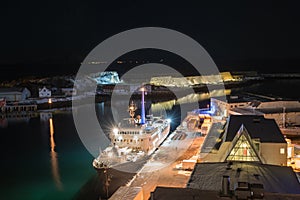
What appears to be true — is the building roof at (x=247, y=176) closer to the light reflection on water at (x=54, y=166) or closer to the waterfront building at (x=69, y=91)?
the light reflection on water at (x=54, y=166)

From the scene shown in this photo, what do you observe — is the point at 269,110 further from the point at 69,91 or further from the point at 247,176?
the point at 69,91

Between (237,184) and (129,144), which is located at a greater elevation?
(237,184)

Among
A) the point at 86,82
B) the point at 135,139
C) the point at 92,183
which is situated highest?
the point at 86,82

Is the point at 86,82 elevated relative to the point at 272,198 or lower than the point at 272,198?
elevated

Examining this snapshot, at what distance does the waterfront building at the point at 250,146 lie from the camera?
166 inches

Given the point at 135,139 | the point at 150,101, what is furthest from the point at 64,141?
the point at 150,101

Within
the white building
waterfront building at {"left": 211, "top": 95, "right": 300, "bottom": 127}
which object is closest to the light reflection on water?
waterfront building at {"left": 211, "top": 95, "right": 300, "bottom": 127}

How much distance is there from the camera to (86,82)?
2194 centimetres

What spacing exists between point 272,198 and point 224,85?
22097 mm

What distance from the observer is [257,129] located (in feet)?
16.0

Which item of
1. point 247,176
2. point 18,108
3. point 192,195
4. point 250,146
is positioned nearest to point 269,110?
point 250,146

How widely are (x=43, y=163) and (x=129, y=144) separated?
1.65 metres

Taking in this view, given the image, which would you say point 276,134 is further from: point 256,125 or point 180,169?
point 180,169

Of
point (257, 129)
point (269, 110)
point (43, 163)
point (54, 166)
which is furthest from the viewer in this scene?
point (269, 110)
